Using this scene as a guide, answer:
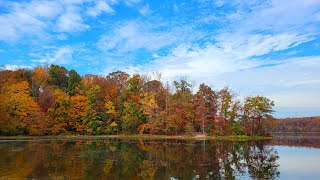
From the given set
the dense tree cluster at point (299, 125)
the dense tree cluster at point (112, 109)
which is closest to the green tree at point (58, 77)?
the dense tree cluster at point (112, 109)

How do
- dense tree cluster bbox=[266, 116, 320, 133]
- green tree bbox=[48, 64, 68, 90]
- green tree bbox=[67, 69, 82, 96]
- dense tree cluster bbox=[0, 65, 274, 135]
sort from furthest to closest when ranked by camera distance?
dense tree cluster bbox=[266, 116, 320, 133], green tree bbox=[48, 64, 68, 90], green tree bbox=[67, 69, 82, 96], dense tree cluster bbox=[0, 65, 274, 135]

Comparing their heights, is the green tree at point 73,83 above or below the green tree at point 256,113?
above

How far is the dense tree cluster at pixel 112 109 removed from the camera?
2087 inches

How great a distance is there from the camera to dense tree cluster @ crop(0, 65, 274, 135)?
5300cm

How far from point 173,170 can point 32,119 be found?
141ft

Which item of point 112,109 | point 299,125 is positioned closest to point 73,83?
point 112,109

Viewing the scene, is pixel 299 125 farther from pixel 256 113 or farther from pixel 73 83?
pixel 73 83

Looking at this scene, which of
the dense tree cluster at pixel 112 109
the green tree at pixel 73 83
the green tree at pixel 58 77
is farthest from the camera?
the green tree at pixel 58 77

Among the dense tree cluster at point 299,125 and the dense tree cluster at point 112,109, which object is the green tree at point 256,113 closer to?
the dense tree cluster at point 112,109

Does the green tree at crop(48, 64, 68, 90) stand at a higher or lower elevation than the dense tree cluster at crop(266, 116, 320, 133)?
higher

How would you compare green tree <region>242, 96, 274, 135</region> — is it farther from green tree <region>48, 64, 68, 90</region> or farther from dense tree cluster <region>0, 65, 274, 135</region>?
green tree <region>48, 64, 68, 90</region>

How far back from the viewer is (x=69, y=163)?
2017cm

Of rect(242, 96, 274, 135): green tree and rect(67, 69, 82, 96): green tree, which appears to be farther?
rect(67, 69, 82, 96): green tree

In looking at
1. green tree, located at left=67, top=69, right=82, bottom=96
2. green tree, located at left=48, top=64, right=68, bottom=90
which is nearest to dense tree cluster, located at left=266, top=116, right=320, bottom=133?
green tree, located at left=67, top=69, right=82, bottom=96
